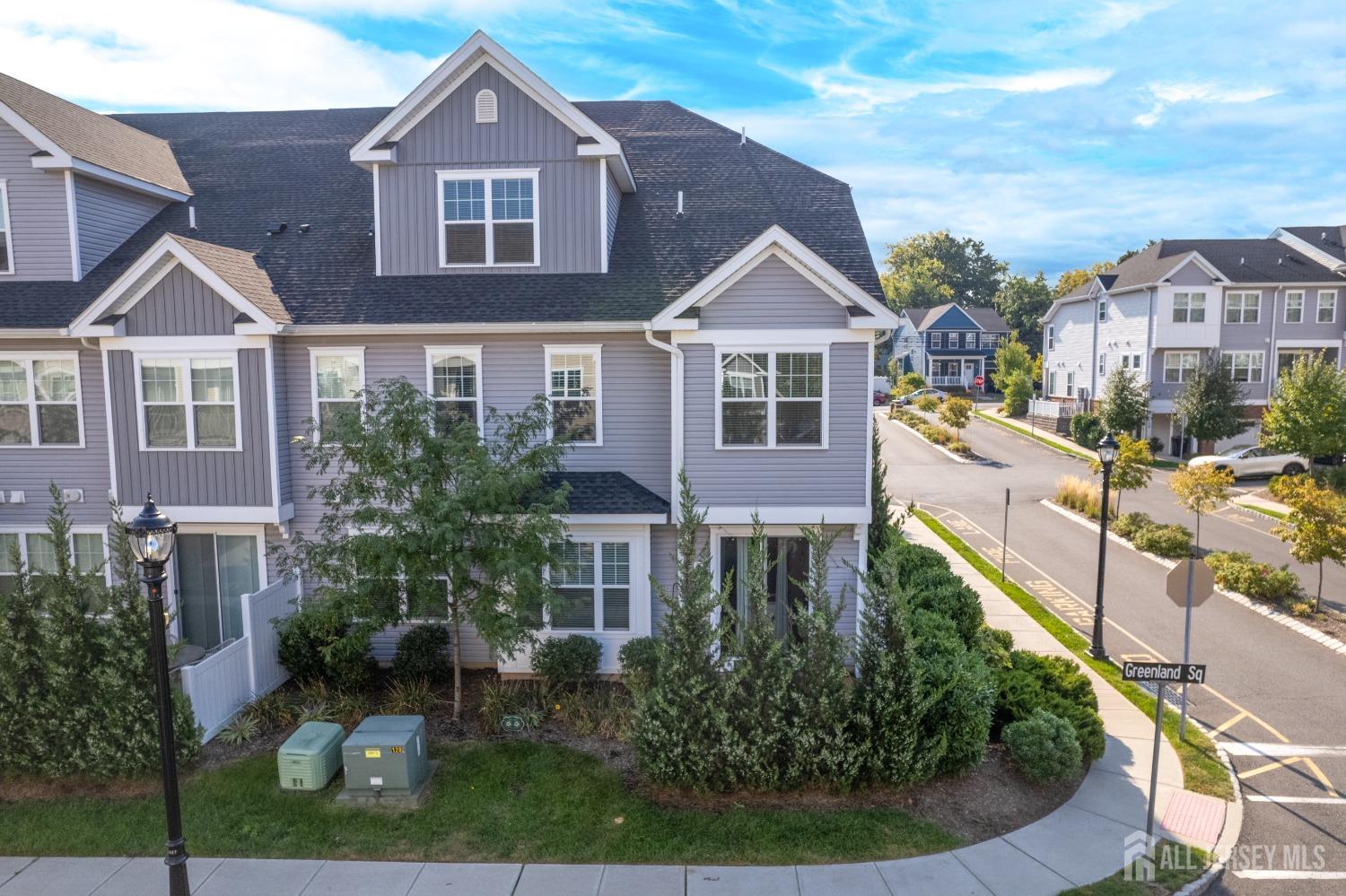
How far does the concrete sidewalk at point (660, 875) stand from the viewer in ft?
29.2

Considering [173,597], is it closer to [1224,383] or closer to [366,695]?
[366,695]

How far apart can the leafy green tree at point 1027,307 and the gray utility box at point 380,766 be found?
297 ft

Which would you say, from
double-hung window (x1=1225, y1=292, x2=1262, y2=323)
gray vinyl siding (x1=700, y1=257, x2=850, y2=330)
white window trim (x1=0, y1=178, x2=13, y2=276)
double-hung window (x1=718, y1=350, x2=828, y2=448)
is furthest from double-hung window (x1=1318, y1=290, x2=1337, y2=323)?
white window trim (x1=0, y1=178, x2=13, y2=276)

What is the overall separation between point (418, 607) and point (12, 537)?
9710 millimetres

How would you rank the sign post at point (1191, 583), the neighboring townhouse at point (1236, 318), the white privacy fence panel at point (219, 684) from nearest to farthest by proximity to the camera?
the sign post at point (1191, 583) < the white privacy fence panel at point (219, 684) < the neighboring townhouse at point (1236, 318)

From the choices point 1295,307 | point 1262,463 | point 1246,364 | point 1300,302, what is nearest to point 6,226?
point 1262,463

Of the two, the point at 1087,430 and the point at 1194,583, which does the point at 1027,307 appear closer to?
the point at 1087,430

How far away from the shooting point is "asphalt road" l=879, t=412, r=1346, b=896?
1001 centimetres

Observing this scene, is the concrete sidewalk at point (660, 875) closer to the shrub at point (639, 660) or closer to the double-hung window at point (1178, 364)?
the shrub at point (639, 660)

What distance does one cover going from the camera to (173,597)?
15328mm

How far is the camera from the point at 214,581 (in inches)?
610

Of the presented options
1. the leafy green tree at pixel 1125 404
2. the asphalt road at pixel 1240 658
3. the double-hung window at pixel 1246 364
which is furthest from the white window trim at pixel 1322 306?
the asphalt road at pixel 1240 658

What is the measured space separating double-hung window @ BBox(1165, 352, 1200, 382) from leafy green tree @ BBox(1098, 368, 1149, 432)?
1825 millimetres

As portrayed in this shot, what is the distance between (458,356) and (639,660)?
21.2 ft
